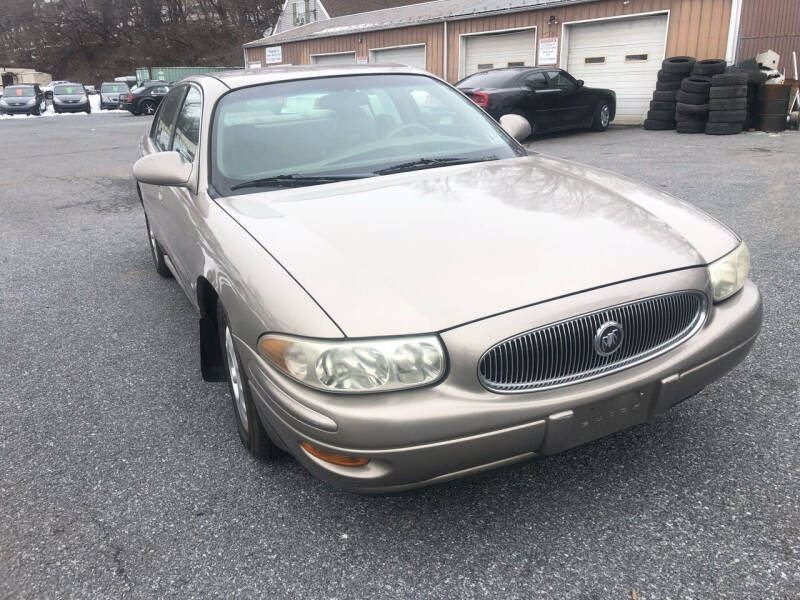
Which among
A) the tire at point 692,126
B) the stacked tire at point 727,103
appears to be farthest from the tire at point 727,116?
the tire at point 692,126

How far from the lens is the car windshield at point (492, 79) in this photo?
41.4 feet

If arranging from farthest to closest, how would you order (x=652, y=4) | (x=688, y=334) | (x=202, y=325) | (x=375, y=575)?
(x=652, y=4), (x=202, y=325), (x=688, y=334), (x=375, y=575)

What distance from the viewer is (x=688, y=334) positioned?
2.22 metres

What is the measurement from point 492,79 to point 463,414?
39.6 ft

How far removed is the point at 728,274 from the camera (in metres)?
2.39

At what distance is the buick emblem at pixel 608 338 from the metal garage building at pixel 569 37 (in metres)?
14.2

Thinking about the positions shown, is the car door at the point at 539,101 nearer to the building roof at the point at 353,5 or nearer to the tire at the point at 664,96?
the tire at the point at 664,96

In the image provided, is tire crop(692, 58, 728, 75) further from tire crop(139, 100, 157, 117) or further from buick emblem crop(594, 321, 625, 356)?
tire crop(139, 100, 157, 117)

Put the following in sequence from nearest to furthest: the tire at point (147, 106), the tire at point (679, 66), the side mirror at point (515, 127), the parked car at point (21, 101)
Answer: the side mirror at point (515, 127)
the tire at point (679, 66)
the tire at point (147, 106)
the parked car at point (21, 101)

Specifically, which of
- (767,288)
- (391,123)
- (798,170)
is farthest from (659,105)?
(391,123)

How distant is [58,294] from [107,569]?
329 centimetres

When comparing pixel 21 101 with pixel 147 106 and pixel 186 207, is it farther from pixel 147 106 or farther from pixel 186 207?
pixel 186 207

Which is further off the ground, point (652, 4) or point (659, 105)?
point (652, 4)

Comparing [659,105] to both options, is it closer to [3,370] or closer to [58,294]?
[58,294]
